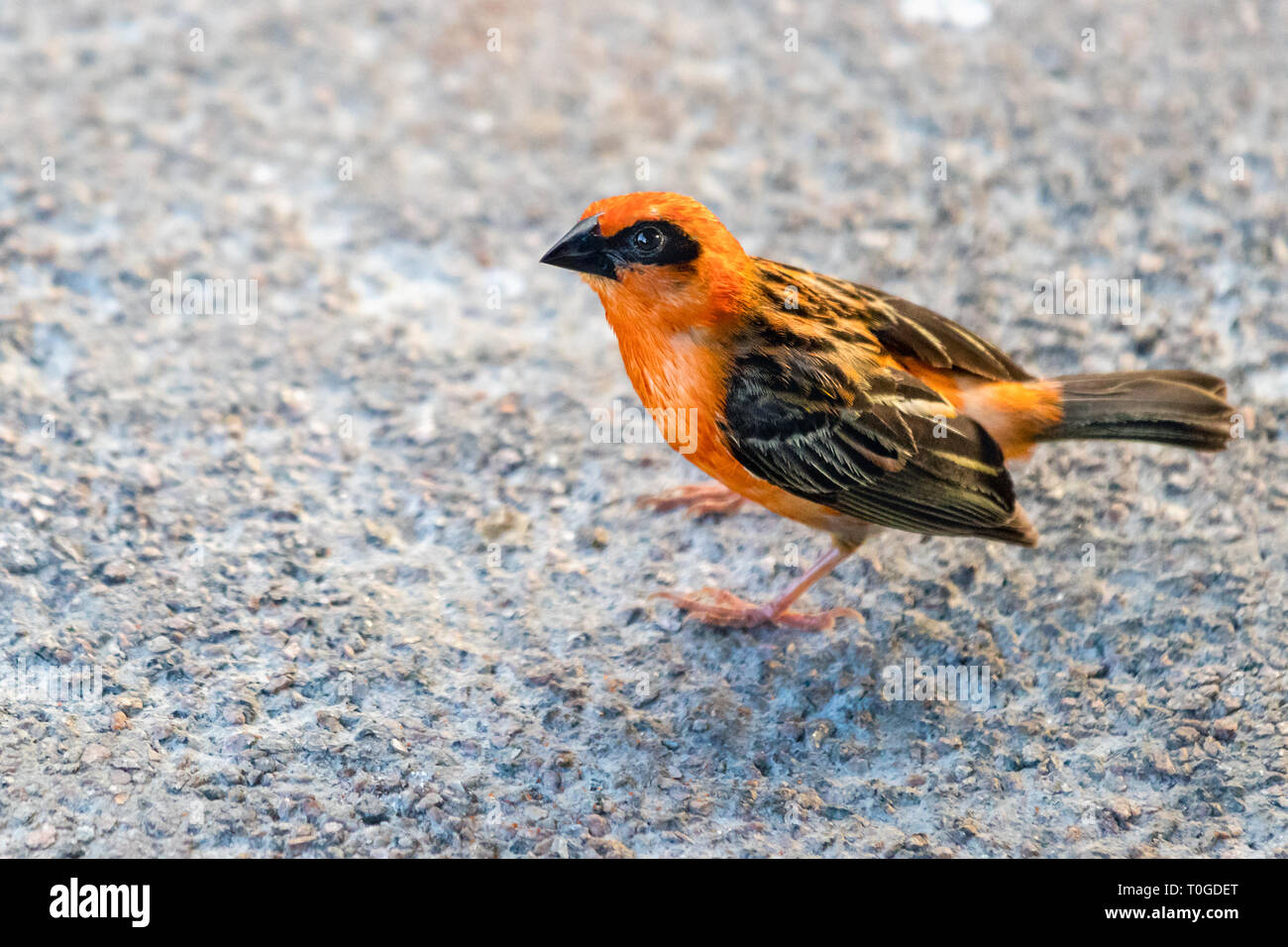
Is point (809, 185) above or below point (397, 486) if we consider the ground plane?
above

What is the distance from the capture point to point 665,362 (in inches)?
171

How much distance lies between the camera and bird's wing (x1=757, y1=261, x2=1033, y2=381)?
15.1ft

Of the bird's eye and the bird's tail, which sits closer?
the bird's eye

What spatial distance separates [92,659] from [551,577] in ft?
5.45

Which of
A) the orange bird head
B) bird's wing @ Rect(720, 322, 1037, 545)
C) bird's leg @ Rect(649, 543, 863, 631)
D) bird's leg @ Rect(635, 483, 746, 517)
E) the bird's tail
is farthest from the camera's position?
bird's leg @ Rect(635, 483, 746, 517)

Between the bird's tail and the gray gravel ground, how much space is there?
0.65 meters

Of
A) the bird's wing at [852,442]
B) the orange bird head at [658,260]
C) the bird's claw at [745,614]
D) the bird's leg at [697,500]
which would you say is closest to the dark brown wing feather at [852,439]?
the bird's wing at [852,442]

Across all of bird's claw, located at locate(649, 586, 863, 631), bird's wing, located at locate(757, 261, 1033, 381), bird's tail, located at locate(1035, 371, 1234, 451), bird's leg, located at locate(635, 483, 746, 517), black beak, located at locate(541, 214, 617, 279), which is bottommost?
bird's claw, located at locate(649, 586, 863, 631)

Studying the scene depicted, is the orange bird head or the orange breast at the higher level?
the orange bird head

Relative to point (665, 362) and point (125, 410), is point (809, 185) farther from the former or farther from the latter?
point (125, 410)

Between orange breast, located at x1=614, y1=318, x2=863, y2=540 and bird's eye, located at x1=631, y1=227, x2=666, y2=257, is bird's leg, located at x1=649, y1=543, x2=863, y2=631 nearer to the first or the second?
orange breast, located at x1=614, y1=318, x2=863, y2=540

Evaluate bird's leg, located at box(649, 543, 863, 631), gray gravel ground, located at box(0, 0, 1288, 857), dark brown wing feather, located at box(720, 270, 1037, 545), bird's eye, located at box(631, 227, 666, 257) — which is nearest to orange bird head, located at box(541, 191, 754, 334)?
bird's eye, located at box(631, 227, 666, 257)

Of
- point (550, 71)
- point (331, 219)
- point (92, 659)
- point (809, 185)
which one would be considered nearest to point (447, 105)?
point (550, 71)

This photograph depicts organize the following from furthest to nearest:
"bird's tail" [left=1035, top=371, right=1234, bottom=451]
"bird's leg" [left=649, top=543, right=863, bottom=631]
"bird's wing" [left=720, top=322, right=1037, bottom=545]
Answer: "bird's leg" [left=649, top=543, right=863, bottom=631] → "bird's tail" [left=1035, top=371, right=1234, bottom=451] → "bird's wing" [left=720, top=322, right=1037, bottom=545]
